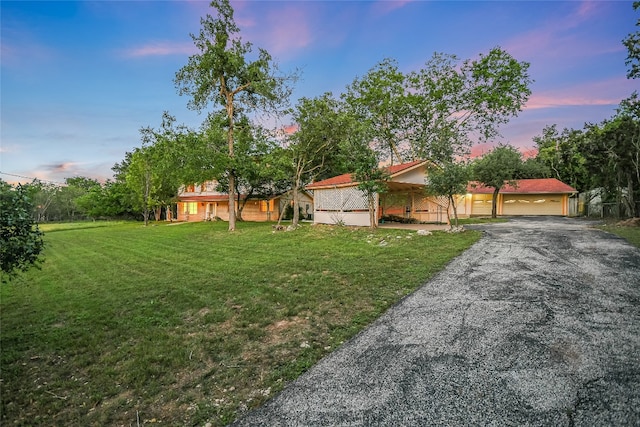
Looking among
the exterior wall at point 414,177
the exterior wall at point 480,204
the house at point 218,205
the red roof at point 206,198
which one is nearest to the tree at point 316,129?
the exterior wall at point 414,177

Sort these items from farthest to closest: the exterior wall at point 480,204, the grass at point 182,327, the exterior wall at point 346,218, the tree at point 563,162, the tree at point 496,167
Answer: the exterior wall at point 480,204 < the tree at point 563,162 < the tree at point 496,167 < the exterior wall at point 346,218 < the grass at point 182,327

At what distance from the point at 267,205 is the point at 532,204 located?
79.2 ft

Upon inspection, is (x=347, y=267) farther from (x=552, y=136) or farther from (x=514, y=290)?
(x=552, y=136)

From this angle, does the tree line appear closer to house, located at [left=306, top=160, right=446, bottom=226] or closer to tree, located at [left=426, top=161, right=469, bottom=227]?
tree, located at [left=426, top=161, right=469, bottom=227]

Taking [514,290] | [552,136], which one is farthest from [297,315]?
[552,136]

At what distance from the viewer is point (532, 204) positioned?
26844mm

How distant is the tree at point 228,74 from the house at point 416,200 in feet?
19.8

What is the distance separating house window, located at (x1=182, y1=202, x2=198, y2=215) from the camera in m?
33.5

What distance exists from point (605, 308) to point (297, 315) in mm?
4464

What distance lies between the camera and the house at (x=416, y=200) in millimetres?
15922

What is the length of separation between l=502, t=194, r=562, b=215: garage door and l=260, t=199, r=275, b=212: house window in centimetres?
2167

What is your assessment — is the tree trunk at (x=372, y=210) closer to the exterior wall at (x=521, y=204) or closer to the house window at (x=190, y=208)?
the exterior wall at (x=521, y=204)

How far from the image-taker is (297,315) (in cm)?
473

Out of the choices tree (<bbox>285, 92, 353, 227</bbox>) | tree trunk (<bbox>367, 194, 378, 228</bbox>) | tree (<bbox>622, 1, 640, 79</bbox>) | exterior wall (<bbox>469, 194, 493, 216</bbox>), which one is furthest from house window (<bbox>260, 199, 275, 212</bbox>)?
tree (<bbox>622, 1, 640, 79</bbox>)
